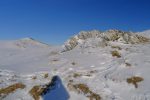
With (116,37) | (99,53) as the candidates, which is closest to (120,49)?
(99,53)

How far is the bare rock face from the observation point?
2819cm

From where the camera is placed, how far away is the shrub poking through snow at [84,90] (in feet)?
51.6

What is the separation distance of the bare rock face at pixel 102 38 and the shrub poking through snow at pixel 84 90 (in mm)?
10696

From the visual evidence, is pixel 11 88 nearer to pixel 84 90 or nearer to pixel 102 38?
pixel 84 90

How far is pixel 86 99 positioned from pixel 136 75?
4455 mm

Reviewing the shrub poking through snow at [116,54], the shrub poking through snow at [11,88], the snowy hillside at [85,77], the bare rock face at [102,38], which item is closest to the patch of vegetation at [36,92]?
the snowy hillside at [85,77]

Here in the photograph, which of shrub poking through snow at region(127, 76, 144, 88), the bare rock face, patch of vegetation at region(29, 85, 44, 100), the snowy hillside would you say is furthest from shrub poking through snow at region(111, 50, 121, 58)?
patch of vegetation at region(29, 85, 44, 100)

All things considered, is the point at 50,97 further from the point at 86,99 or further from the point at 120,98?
the point at 120,98

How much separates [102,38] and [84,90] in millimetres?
13214

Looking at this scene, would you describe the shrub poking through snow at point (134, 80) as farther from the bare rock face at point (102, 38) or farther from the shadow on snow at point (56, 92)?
the bare rock face at point (102, 38)

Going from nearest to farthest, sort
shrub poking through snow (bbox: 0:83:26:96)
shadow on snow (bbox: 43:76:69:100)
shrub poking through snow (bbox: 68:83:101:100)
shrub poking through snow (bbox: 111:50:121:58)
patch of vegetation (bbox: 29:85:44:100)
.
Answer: shrub poking through snow (bbox: 68:83:101:100) → shadow on snow (bbox: 43:76:69:100) → patch of vegetation (bbox: 29:85:44:100) → shrub poking through snow (bbox: 0:83:26:96) → shrub poking through snow (bbox: 111:50:121:58)

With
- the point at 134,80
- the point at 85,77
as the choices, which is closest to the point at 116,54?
the point at 85,77

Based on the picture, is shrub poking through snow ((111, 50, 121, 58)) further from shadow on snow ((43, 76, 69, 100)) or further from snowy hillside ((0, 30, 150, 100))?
shadow on snow ((43, 76, 69, 100))

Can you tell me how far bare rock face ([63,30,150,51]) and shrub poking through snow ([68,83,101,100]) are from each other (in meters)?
10.7
